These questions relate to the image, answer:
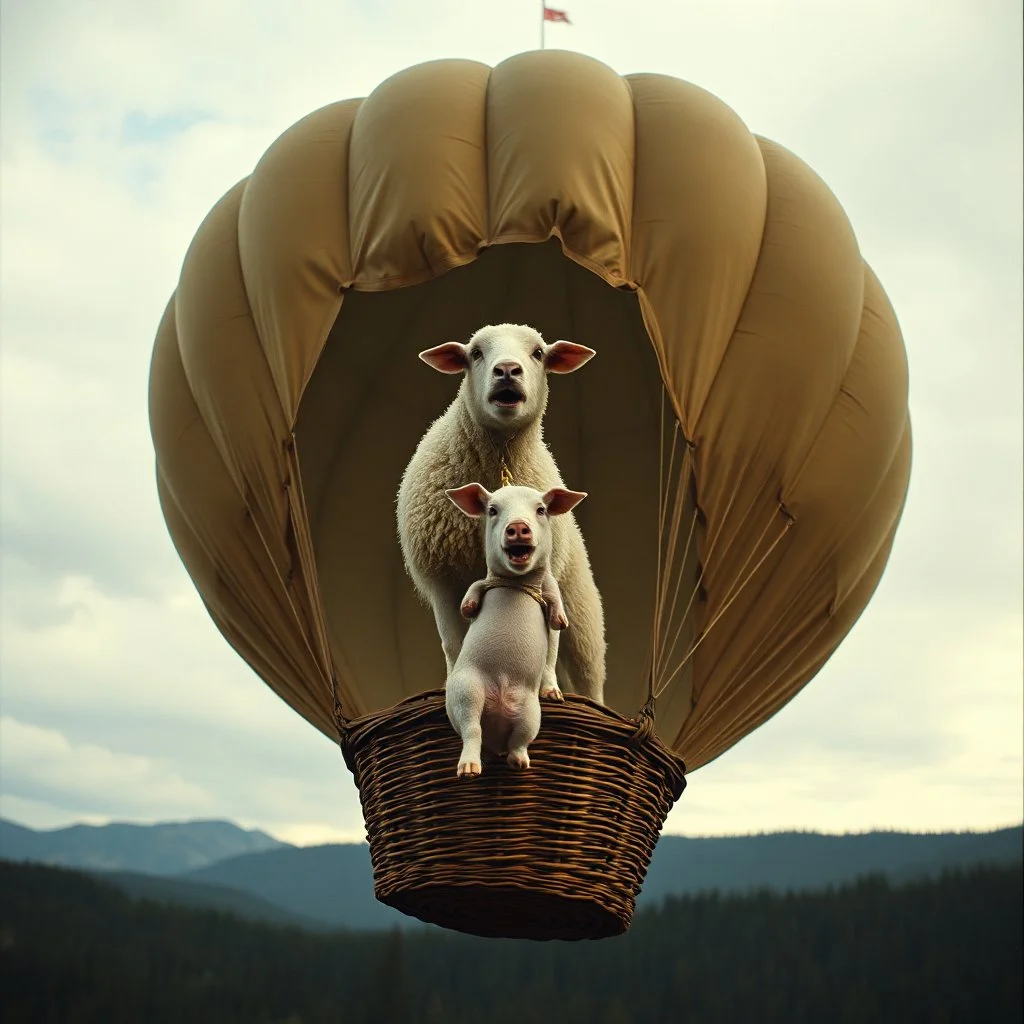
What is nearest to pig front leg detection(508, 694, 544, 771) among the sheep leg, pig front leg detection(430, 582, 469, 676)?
pig front leg detection(430, 582, 469, 676)

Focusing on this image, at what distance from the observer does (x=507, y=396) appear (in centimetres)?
486

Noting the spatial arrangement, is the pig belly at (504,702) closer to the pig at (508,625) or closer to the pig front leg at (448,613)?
the pig at (508,625)

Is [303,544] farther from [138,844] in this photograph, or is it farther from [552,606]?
[138,844]

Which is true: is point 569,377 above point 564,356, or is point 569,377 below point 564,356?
above

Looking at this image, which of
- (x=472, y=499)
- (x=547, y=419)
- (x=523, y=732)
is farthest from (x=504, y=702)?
(x=547, y=419)

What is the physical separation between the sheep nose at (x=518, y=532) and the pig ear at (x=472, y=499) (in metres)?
0.16

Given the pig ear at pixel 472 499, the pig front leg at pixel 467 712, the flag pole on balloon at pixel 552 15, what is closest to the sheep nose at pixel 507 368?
the pig ear at pixel 472 499

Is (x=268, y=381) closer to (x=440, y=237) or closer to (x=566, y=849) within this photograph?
(x=440, y=237)

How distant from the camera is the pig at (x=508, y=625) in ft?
14.3

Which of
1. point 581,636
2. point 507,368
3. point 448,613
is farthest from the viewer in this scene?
point 581,636

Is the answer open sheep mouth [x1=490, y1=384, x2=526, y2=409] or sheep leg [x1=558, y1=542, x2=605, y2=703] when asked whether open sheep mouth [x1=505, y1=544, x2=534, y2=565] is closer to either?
open sheep mouth [x1=490, y1=384, x2=526, y2=409]

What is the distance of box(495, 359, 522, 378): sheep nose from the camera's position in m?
4.79

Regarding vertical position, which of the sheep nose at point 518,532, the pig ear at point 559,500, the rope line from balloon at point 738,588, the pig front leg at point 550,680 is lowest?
the pig front leg at point 550,680

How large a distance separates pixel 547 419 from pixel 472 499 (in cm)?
288
